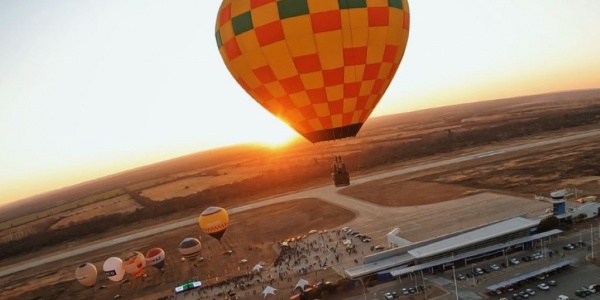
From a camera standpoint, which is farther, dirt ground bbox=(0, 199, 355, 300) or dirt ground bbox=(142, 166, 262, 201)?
dirt ground bbox=(142, 166, 262, 201)

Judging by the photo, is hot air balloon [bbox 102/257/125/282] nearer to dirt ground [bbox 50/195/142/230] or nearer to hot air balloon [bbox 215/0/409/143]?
hot air balloon [bbox 215/0/409/143]

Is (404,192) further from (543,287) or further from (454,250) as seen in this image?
(543,287)

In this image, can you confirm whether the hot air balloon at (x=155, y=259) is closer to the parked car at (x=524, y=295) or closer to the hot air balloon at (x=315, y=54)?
the hot air balloon at (x=315, y=54)

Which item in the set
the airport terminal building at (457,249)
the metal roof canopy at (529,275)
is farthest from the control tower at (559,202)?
the metal roof canopy at (529,275)

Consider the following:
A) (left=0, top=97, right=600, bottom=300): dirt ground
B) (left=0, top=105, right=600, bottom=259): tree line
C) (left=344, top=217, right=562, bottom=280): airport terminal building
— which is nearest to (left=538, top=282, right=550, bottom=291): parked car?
(left=344, top=217, right=562, bottom=280): airport terminal building

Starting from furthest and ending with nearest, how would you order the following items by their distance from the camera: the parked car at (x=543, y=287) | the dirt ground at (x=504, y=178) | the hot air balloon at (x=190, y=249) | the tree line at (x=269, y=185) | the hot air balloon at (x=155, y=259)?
1. the tree line at (x=269, y=185)
2. the dirt ground at (x=504, y=178)
3. the hot air balloon at (x=190, y=249)
4. the hot air balloon at (x=155, y=259)
5. the parked car at (x=543, y=287)

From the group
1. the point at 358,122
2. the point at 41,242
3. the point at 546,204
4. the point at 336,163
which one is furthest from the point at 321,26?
the point at 41,242
